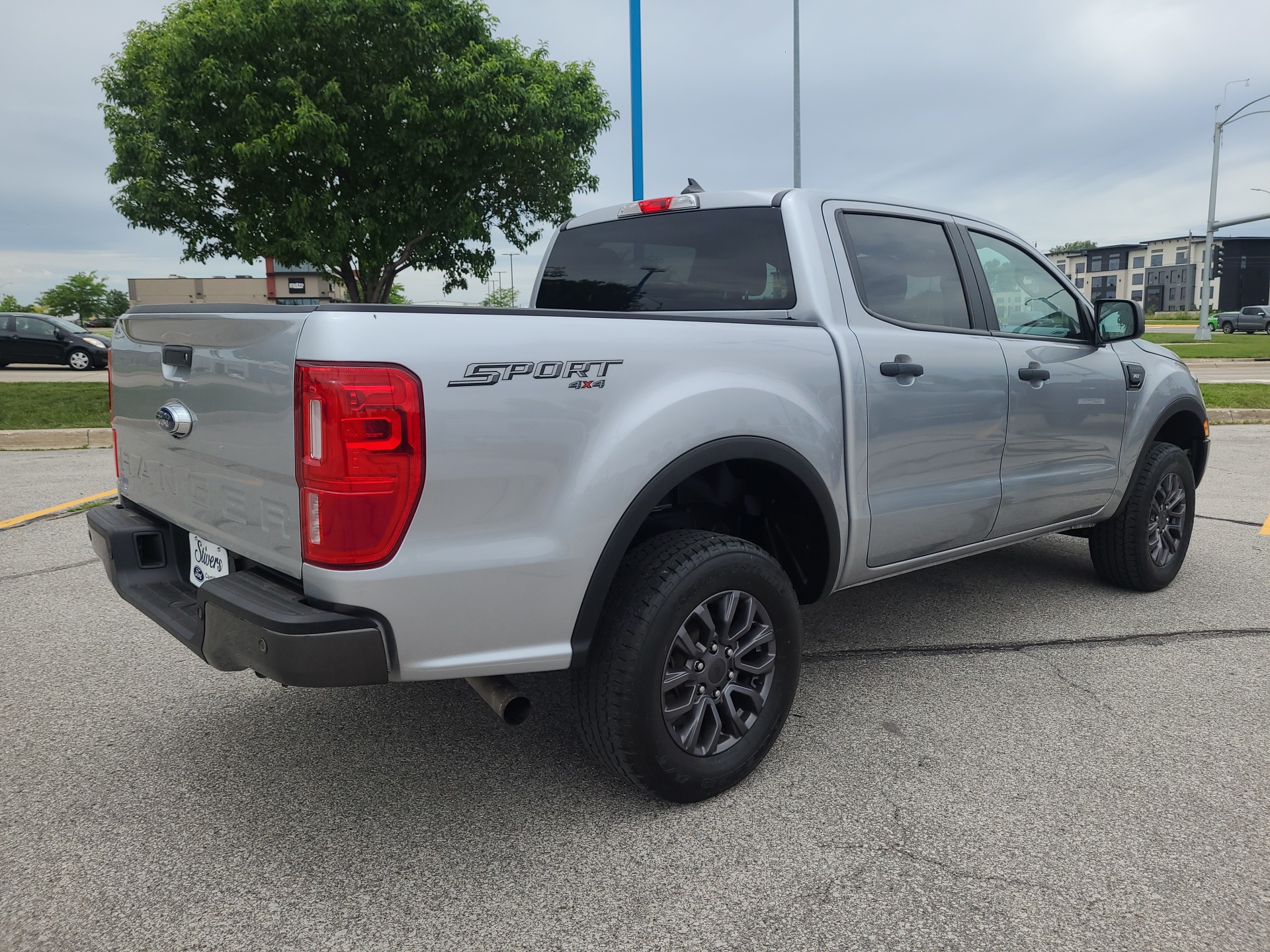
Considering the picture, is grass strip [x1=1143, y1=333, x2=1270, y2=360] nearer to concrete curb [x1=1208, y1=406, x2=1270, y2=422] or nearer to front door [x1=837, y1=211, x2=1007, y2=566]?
concrete curb [x1=1208, y1=406, x2=1270, y2=422]

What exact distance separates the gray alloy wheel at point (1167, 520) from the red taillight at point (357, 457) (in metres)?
4.01

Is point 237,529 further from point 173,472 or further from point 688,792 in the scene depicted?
point 688,792

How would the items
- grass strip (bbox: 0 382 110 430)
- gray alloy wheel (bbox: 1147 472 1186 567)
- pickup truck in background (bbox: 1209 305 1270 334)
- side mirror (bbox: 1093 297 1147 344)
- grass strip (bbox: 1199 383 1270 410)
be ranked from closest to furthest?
side mirror (bbox: 1093 297 1147 344)
gray alloy wheel (bbox: 1147 472 1186 567)
grass strip (bbox: 0 382 110 430)
grass strip (bbox: 1199 383 1270 410)
pickup truck in background (bbox: 1209 305 1270 334)

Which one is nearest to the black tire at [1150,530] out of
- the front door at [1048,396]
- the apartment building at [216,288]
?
the front door at [1048,396]

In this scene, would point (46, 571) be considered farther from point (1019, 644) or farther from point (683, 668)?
point (1019, 644)

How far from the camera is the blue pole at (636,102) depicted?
10.8m

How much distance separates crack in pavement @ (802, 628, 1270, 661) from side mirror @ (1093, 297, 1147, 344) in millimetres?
1343

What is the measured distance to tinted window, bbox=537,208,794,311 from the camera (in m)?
3.28

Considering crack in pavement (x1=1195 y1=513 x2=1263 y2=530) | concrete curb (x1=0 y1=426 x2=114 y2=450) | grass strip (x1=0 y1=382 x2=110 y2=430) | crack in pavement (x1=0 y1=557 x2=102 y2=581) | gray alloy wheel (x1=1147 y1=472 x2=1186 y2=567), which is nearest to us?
gray alloy wheel (x1=1147 y1=472 x2=1186 y2=567)

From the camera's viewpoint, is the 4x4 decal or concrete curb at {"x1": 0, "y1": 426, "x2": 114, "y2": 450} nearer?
the 4x4 decal

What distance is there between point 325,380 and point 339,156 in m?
16.4

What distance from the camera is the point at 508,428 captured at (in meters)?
2.21

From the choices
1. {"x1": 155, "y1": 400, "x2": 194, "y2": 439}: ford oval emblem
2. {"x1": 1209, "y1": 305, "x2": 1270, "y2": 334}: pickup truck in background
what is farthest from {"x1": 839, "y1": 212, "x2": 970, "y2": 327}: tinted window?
{"x1": 1209, "y1": 305, "x2": 1270, "y2": 334}: pickup truck in background

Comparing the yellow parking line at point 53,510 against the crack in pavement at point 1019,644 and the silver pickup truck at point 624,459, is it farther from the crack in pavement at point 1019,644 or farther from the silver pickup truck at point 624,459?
the silver pickup truck at point 624,459
